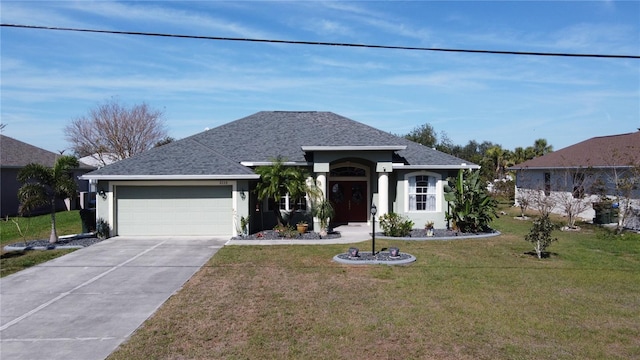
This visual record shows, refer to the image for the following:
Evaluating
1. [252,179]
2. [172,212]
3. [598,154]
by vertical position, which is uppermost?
[598,154]

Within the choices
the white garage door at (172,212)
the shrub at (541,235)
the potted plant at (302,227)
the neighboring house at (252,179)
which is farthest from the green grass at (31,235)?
the shrub at (541,235)

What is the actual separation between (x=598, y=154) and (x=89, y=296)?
26.1 meters

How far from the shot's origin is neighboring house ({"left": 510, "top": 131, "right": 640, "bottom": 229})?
67.8 ft

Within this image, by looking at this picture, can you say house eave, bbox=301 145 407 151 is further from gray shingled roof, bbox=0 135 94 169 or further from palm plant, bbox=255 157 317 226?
gray shingled roof, bbox=0 135 94 169

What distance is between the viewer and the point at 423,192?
20.5m

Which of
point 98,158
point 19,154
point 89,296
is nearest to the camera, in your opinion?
point 89,296

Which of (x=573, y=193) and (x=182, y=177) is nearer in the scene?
(x=182, y=177)

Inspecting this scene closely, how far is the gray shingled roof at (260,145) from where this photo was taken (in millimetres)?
18438

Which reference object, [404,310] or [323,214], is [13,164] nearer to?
[323,214]

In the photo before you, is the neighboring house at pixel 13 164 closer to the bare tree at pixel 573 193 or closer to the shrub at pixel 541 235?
the shrub at pixel 541 235

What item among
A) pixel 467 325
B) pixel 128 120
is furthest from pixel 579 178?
pixel 128 120

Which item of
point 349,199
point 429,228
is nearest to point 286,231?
point 349,199

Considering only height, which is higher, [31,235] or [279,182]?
[279,182]

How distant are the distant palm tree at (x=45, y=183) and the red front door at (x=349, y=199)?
37.0ft
